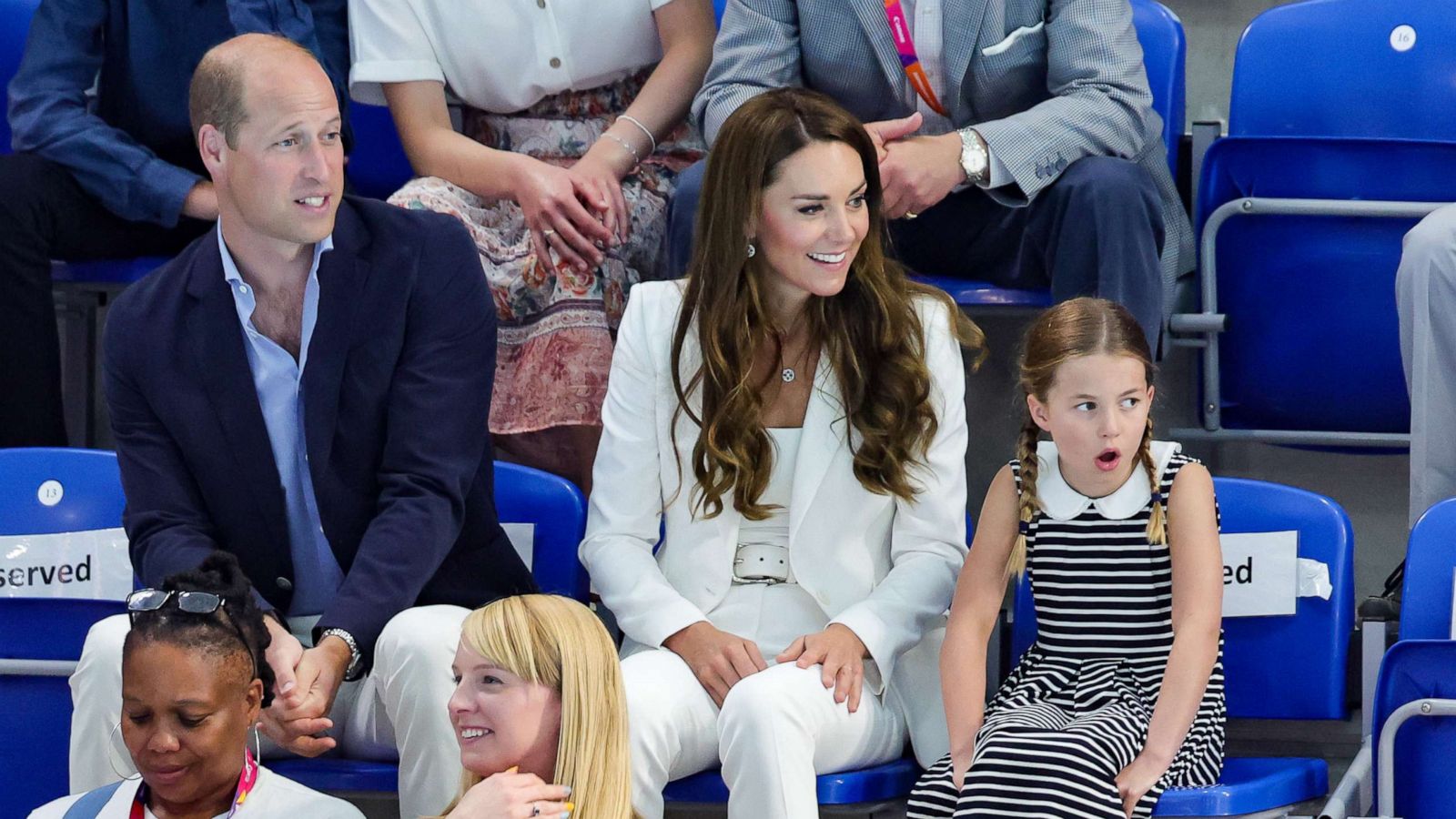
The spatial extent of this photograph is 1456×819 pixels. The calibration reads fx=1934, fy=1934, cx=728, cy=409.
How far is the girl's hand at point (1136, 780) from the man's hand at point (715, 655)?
490 millimetres

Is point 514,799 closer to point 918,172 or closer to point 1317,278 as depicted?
point 918,172

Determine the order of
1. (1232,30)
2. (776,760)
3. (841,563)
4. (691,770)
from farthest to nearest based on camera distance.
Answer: (1232,30)
(841,563)
(691,770)
(776,760)

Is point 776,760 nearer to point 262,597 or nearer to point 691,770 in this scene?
point 691,770

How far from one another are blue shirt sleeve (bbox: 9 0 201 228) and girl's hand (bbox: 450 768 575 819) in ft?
5.75

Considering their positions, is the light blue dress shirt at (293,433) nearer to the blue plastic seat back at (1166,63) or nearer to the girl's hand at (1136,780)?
the girl's hand at (1136,780)

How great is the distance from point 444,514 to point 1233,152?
150 centimetres

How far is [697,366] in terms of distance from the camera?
281cm

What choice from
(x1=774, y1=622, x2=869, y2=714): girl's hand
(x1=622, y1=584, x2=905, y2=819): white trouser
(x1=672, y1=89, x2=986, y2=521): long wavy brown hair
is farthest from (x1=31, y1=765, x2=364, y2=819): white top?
(x1=672, y1=89, x2=986, y2=521): long wavy brown hair

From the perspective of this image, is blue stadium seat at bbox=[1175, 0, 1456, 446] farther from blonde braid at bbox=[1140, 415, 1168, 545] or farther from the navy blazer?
the navy blazer

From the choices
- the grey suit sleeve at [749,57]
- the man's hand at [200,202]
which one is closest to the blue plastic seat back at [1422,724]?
the grey suit sleeve at [749,57]

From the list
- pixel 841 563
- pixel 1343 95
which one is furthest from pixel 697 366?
pixel 1343 95

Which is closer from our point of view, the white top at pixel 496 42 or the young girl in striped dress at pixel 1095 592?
the young girl in striped dress at pixel 1095 592

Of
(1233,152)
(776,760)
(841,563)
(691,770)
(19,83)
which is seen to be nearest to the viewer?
(776,760)

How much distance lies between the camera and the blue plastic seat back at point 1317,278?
3230mm
